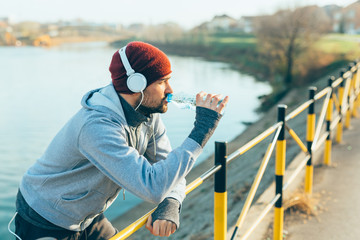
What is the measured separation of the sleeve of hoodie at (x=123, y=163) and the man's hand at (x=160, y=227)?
0.15 m

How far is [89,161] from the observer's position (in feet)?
5.66

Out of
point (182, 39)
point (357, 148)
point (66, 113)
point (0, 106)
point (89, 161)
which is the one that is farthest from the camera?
point (182, 39)

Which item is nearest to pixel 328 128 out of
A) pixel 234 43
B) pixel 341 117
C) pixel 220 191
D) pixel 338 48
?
pixel 341 117

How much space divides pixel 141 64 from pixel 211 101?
34 centimetres

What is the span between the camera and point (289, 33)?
27.7 meters

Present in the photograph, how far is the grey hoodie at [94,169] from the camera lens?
1.57 metres

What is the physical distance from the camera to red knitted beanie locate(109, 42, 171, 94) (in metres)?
1.72

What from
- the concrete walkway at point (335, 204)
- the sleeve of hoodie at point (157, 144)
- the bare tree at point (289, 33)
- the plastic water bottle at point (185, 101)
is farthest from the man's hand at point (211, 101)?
the bare tree at point (289, 33)

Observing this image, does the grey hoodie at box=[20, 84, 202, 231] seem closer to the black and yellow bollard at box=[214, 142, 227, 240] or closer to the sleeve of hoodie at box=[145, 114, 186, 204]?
the sleeve of hoodie at box=[145, 114, 186, 204]

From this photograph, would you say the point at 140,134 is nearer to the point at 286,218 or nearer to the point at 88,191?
the point at 88,191

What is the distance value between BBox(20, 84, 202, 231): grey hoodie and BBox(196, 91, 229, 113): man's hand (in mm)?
172

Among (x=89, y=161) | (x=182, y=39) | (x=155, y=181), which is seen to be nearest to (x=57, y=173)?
(x=89, y=161)

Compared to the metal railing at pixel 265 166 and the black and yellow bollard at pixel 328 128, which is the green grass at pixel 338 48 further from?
the black and yellow bollard at pixel 328 128

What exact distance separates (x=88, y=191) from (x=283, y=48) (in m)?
28.1
